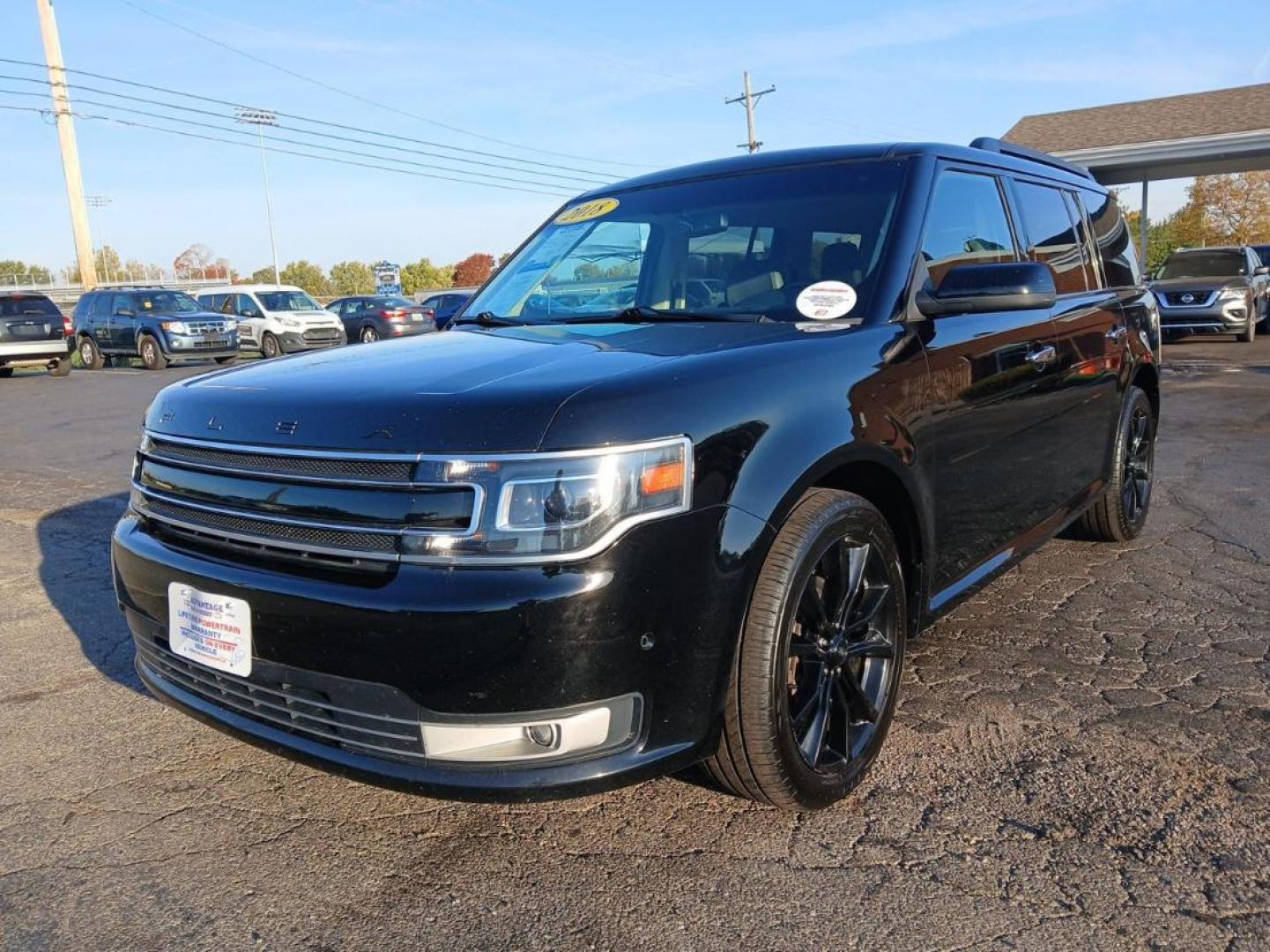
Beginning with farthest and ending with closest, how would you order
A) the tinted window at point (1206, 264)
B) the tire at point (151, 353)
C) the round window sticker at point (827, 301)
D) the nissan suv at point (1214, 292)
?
the tire at point (151, 353)
the tinted window at point (1206, 264)
the nissan suv at point (1214, 292)
the round window sticker at point (827, 301)

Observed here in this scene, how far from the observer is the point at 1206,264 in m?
18.4

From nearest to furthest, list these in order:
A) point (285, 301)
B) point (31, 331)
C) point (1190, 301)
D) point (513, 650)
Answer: point (513, 650) < point (1190, 301) < point (31, 331) < point (285, 301)

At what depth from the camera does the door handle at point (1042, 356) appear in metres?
3.69

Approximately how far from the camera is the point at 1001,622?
411cm

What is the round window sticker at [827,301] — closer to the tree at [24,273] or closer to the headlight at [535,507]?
the headlight at [535,507]

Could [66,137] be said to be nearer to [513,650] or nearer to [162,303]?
[162,303]

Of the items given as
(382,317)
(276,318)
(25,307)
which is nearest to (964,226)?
(25,307)

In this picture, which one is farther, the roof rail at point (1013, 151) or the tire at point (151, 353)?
the tire at point (151, 353)

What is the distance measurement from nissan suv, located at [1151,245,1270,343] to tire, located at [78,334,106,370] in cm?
2191

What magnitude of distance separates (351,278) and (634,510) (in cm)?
10072

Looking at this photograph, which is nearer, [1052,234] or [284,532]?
[284,532]

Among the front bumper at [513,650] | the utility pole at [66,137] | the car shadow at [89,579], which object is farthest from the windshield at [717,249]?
the utility pole at [66,137]

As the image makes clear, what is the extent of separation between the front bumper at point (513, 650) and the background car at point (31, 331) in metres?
20.7

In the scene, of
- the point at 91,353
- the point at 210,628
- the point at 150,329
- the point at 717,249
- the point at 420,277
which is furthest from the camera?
the point at 420,277
